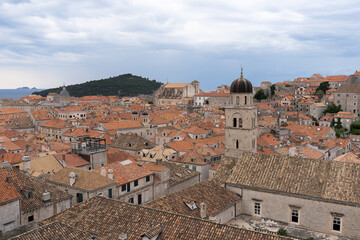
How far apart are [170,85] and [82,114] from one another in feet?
246

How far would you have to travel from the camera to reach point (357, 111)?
101 meters

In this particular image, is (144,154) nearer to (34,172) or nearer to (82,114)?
(34,172)

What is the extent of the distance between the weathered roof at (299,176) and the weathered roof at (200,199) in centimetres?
152

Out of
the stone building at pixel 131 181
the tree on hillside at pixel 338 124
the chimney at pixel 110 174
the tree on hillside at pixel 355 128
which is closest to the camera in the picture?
the chimney at pixel 110 174

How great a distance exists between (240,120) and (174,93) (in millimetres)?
151251

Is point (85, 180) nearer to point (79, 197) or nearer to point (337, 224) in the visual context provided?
point (79, 197)

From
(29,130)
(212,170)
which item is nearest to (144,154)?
(212,170)

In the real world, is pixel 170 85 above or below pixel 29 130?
above

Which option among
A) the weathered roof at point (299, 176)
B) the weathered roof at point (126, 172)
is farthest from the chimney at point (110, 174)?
the weathered roof at point (299, 176)

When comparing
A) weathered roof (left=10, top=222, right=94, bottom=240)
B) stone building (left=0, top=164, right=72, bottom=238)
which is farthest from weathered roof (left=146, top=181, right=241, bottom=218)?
stone building (left=0, top=164, right=72, bottom=238)

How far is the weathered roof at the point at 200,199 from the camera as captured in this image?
23753 mm

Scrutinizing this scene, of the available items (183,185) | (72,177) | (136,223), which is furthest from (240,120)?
(136,223)

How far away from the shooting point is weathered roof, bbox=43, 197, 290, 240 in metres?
17.6

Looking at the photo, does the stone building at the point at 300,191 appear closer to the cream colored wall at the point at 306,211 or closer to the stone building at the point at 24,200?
the cream colored wall at the point at 306,211
